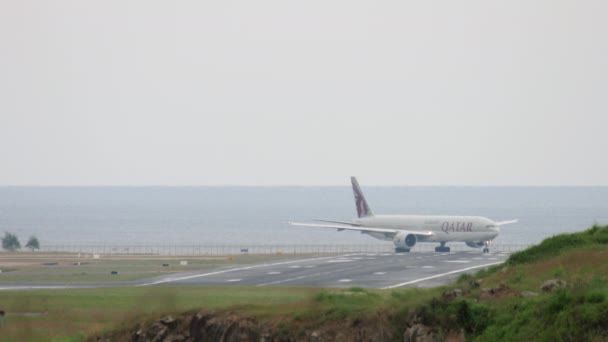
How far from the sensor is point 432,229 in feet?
367

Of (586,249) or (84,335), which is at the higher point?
(586,249)

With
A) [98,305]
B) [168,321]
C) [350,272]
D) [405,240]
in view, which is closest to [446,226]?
[405,240]

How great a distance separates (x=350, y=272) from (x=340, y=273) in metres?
1.27

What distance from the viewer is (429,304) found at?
33188mm

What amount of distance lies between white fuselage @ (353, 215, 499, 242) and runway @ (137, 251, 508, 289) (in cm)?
826

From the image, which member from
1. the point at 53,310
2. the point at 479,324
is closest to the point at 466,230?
the point at 53,310

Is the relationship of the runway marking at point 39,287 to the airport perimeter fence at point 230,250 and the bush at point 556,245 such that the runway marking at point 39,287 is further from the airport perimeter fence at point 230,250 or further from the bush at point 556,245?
the airport perimeter fence at point 230,250

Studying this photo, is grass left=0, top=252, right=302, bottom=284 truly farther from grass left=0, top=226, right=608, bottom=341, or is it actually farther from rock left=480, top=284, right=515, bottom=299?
rock left=480, top=284, right=515, bottom=299

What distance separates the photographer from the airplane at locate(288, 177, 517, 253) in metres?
108

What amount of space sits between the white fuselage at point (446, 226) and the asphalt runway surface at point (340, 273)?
377 inches

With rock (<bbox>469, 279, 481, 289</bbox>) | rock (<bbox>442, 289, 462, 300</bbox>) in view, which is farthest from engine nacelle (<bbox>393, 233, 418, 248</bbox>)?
rock (<bbox>442, 289, 462, 300</bbox>)

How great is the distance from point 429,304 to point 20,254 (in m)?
91.8

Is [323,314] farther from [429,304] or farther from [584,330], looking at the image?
[584,330]

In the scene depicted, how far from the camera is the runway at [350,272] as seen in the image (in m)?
70.4
